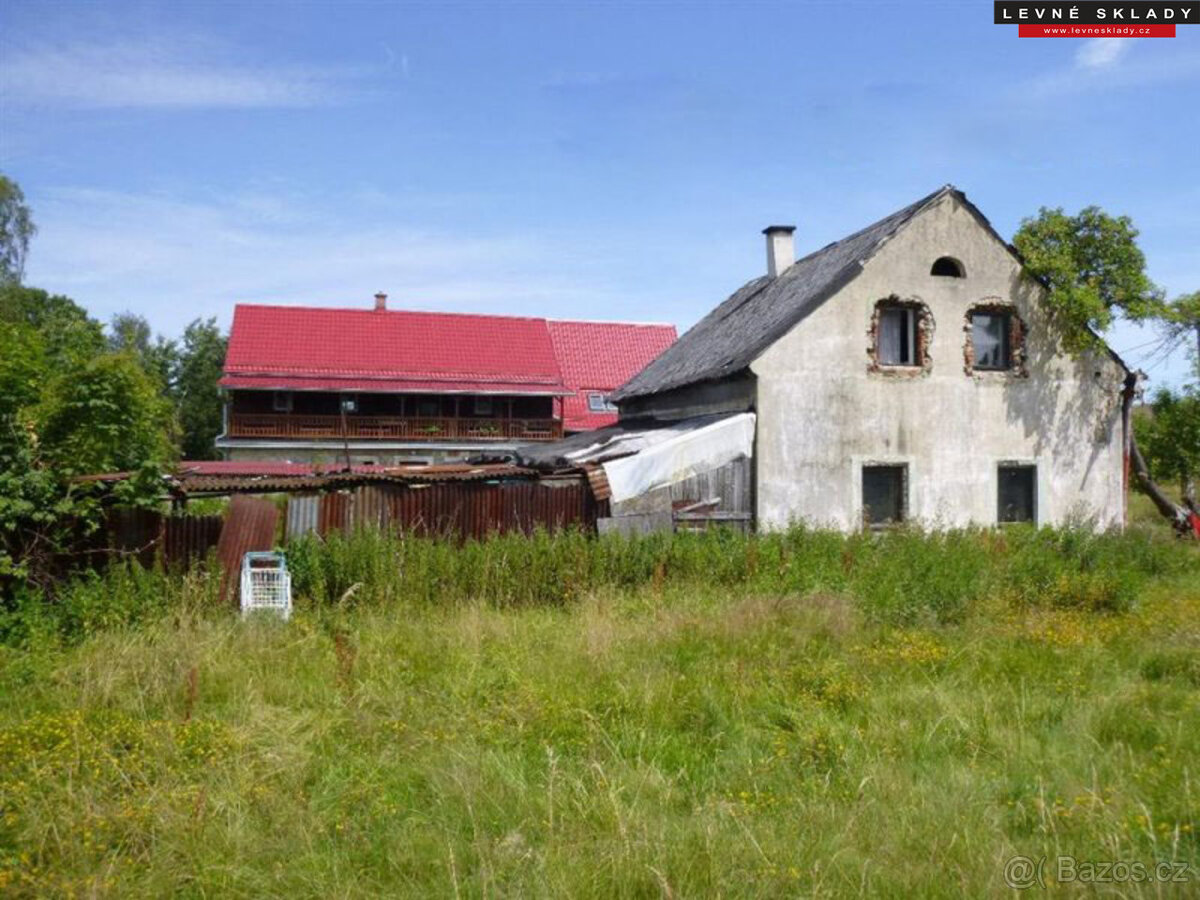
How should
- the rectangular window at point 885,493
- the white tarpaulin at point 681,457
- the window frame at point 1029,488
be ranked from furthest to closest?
the window frame at point 1029,488
the rectangular window at point 885,493
the white tarpaulin at point 681,457

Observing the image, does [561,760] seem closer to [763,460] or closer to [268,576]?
[268,576]

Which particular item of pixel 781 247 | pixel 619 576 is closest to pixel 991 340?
pixel 781 247

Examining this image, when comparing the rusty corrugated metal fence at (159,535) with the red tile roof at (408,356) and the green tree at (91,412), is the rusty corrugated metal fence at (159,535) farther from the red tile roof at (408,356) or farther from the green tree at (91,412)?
the red tile roof at (408,356)

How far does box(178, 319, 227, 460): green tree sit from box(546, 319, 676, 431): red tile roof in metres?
18.0

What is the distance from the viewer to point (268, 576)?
400 inches

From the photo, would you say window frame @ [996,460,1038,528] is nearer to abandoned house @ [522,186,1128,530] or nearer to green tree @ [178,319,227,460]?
abandoned house @ [522,186,1128,530]

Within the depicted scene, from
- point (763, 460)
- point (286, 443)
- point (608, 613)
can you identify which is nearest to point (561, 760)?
point (608, 613)

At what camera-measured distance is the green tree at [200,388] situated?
4506cm

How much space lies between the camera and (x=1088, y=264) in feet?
55.8

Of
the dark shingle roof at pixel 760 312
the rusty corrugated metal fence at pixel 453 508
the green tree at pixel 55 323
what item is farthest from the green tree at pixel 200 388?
the rusty corrugated metal fence at pixel 453 508

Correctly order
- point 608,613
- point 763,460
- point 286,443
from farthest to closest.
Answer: point 286,443 < point 763,460 < point 608,613

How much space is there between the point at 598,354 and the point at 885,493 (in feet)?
79.6

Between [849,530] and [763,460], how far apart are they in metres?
1.94

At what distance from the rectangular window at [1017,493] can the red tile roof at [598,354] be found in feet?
69.9
